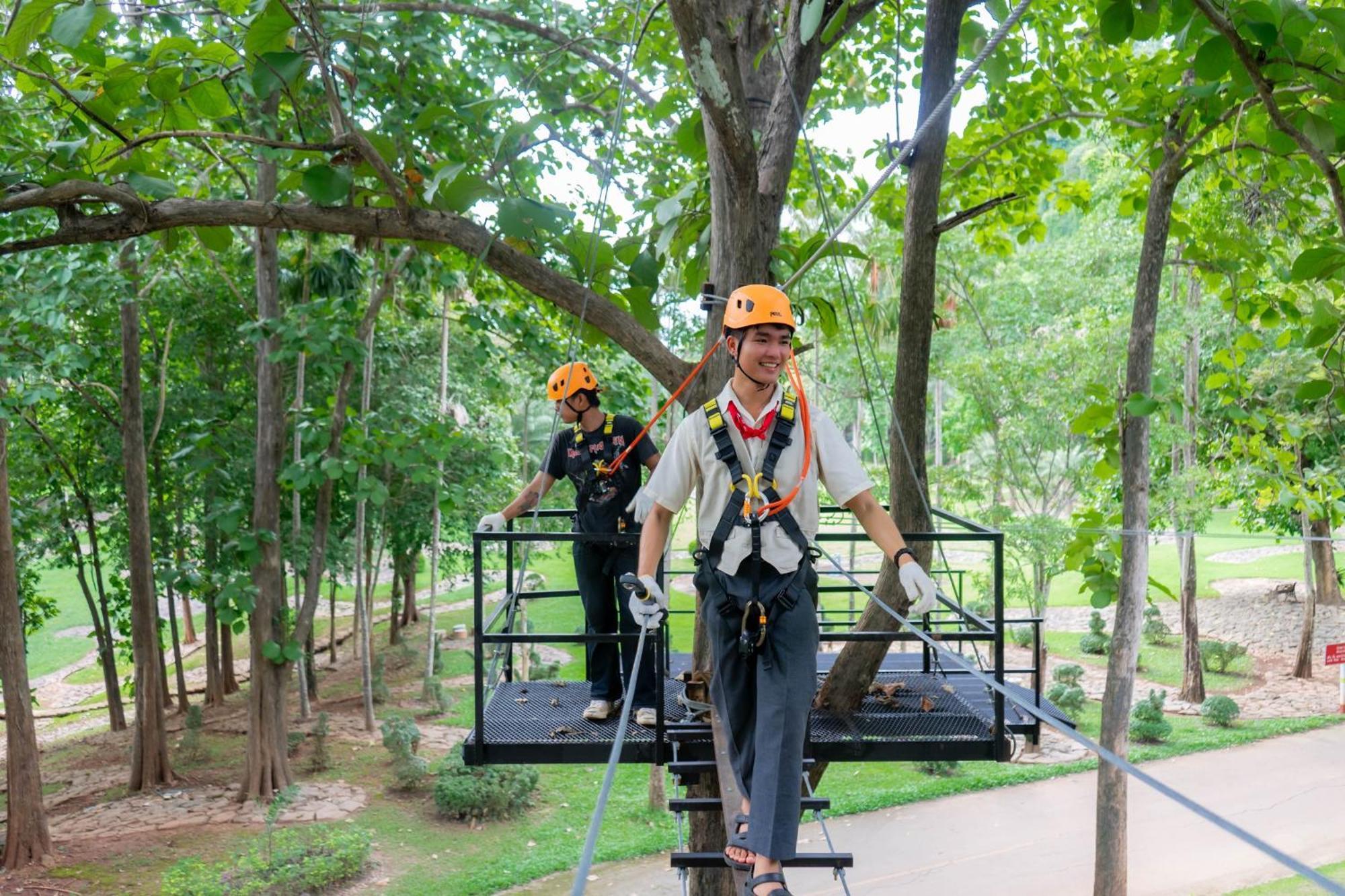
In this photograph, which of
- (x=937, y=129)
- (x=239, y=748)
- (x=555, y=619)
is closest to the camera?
(x=937, y=129)

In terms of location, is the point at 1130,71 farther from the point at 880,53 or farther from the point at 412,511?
the point at 412,511

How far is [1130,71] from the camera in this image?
913 cm

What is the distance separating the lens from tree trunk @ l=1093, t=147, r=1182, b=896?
8.66 m

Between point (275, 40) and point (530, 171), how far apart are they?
5.42m

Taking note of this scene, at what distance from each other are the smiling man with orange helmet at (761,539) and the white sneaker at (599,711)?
1.60 metres

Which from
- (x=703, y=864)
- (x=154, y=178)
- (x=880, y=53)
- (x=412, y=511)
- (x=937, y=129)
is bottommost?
(x=703, y=864)

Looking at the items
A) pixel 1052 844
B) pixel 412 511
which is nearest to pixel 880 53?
pixel 1052 844

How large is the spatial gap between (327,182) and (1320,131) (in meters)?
4.12

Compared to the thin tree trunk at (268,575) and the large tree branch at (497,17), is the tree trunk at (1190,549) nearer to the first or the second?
the large tree branch at (497,17)

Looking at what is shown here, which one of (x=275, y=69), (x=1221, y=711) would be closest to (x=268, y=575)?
(x=275, y=69)

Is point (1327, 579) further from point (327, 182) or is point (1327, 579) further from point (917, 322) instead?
point (327, 182)

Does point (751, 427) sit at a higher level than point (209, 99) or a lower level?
lower

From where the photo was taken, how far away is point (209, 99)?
504cm

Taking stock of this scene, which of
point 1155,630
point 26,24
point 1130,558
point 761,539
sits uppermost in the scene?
point 26,24
